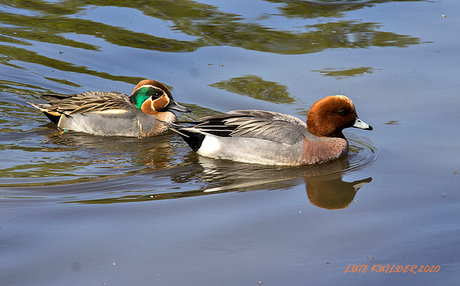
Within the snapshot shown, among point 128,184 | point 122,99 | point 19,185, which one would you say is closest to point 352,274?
point 128,184

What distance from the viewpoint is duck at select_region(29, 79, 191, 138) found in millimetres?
8453

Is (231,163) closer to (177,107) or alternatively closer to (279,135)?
(279,135)

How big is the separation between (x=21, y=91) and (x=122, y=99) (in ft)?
6.41

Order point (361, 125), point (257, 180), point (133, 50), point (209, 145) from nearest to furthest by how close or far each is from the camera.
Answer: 1. point (257, 180)
2. point (361, 125)
3. point (209, 145)
4. point (133, 50)

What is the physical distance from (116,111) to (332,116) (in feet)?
9.81

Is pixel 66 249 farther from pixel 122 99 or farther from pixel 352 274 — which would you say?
pixel 122 99

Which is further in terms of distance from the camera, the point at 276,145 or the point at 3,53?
the point at 3,53

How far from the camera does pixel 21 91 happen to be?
9.60 metres

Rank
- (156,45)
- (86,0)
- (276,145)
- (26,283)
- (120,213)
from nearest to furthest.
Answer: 1. (26,283)
2. (120,213)
3. (276,145)
4. (156,45)
5. (86,0)

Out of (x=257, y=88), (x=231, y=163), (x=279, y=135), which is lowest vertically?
(x=231, y=163)

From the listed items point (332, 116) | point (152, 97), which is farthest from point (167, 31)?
point (332, 116)

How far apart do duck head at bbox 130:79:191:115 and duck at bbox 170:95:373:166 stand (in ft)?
3.54

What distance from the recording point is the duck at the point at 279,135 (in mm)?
7250

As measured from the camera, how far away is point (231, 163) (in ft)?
24.2
